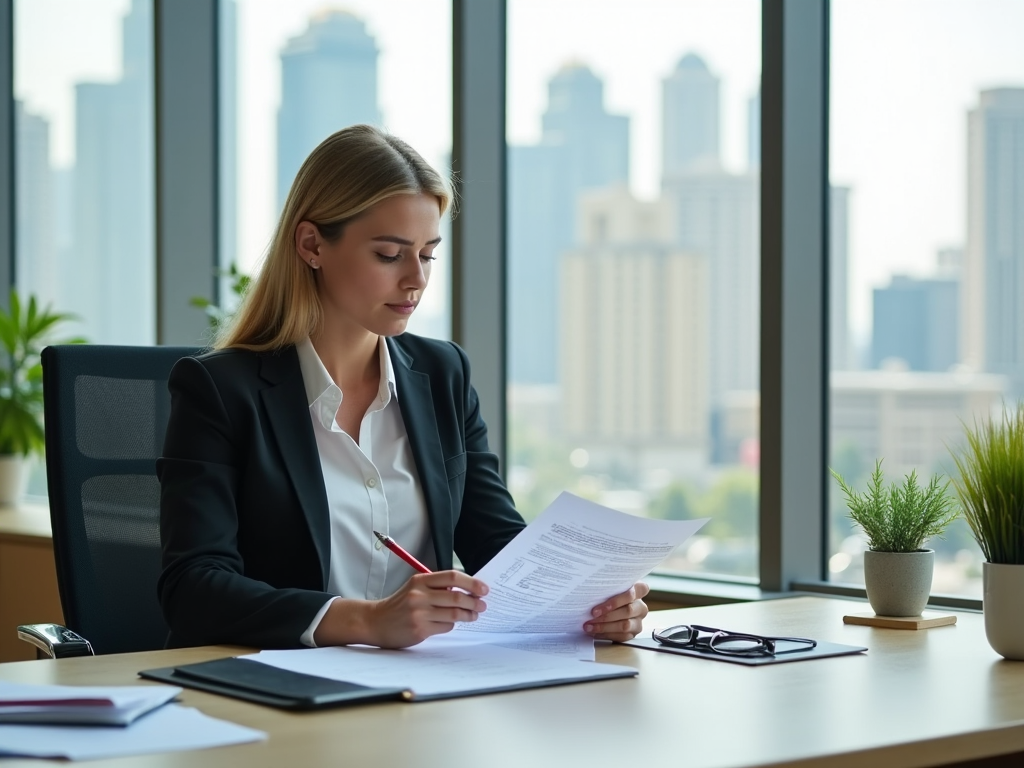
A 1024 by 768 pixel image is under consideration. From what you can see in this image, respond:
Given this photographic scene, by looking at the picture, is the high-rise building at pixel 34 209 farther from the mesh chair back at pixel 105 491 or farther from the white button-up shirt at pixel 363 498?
the white button-up shirt at pixel 363 498

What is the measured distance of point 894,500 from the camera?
6.45ft

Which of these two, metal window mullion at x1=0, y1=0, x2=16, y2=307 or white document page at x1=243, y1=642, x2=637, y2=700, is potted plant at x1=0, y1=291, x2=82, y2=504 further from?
white document page at x1=243, y1=642, x2=637, y2=700

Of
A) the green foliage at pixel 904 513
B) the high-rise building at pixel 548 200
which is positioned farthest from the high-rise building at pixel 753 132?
the green foliage at pixel 904 513

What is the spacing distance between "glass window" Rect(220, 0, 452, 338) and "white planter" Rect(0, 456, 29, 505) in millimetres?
970

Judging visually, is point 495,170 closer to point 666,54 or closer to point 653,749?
point 666,54

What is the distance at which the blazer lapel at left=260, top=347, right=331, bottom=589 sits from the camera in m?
1.89

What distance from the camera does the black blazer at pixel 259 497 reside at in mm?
1692

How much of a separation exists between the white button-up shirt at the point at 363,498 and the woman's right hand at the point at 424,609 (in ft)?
1.31

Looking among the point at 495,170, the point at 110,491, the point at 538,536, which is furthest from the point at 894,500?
the point at 495,170

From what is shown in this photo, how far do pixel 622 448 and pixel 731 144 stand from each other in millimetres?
838

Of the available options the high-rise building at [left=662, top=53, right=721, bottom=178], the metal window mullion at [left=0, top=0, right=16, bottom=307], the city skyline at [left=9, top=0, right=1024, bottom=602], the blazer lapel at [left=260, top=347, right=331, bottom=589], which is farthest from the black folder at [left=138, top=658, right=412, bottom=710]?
the metal window mullion at [left=0, top=0, right=16, bottom=307]

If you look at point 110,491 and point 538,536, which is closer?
point 538,536

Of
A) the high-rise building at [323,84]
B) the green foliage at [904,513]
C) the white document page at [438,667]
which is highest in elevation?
the high-rise building at [323,84]

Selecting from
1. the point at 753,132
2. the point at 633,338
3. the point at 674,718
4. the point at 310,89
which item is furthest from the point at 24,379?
the point at 674,718
